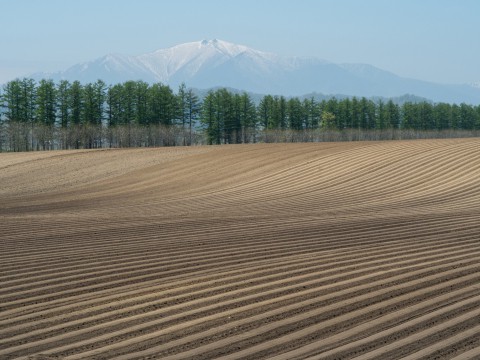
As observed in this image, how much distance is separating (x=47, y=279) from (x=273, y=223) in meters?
7.68

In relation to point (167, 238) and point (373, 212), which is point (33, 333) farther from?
point (373, 212)

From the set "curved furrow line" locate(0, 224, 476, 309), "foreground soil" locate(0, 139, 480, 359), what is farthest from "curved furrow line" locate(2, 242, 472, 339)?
"curved furrow line" locate(0, 224, 476, 309)

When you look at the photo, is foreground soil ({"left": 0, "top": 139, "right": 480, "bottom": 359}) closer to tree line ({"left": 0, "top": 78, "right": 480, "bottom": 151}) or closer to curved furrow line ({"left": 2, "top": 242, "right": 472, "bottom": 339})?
curved furrow line ({"left": 2, "top": 242, "right": 472, "bottom": 339})

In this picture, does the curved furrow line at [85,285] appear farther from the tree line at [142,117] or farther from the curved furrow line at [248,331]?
the tree line at [142,117]

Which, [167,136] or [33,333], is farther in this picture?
[167,136]

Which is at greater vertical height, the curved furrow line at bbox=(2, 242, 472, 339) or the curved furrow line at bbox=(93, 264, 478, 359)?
the curved furrow line at bbox=(2, 242, 472, 339)

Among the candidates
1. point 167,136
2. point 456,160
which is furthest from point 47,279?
point 167,136

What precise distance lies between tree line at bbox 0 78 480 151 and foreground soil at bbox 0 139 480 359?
158ft

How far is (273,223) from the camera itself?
671 inches

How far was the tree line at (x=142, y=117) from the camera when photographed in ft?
237

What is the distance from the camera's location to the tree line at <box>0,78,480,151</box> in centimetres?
7219

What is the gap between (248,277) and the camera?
10023mm

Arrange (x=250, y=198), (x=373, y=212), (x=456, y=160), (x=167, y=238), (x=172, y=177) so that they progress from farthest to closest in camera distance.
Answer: (x=172, y=177), (x=456, y=160), (x=250, y=198), (x=373, y=212), (x=167, y=238)

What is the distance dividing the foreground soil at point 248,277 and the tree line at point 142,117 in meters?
48.2
